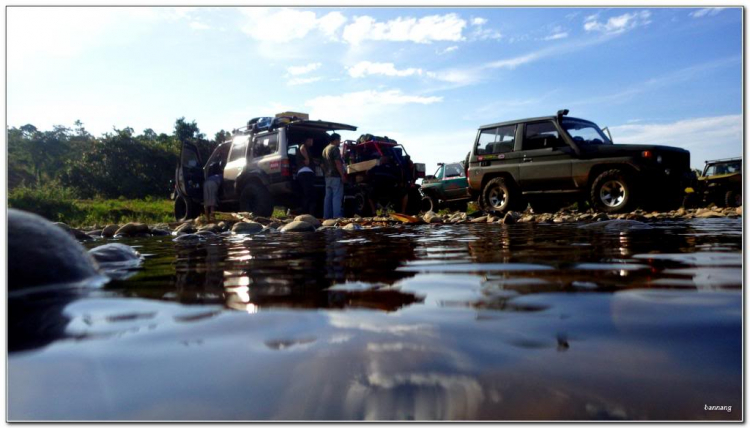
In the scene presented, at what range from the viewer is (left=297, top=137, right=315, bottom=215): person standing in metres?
9.32

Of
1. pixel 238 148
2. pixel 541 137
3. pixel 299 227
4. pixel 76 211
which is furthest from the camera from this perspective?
pixel 76 211

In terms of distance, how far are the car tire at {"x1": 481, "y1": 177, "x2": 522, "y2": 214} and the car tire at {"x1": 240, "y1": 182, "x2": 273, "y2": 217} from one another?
14.4 ft

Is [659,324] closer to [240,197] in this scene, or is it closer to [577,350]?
[577,350]

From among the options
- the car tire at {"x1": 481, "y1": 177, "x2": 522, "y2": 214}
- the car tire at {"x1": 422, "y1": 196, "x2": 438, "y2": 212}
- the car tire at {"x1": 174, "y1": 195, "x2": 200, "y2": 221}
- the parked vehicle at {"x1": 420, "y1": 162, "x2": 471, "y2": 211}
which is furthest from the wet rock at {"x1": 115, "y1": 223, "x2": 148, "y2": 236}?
the car tire at {"x1": 422, "y1": 196, "x2": 438, "y2": 212}

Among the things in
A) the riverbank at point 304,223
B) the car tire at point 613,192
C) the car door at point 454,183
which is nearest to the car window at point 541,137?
the car tire at point 613,192

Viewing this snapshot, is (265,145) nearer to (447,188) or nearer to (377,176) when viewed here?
(377,176)

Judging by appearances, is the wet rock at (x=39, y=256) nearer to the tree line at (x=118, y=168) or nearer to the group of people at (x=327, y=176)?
the group of people at (x=327, y=176)

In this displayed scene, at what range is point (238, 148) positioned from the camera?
10.7 m

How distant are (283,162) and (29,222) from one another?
7251 millimetres

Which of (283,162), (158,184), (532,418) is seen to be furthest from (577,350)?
(158,184)

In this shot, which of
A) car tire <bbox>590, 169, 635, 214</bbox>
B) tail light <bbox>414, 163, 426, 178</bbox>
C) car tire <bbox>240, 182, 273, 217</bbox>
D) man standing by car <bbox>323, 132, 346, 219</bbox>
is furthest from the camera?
tail light <bbox>414, 163, 426, 178</bbox>

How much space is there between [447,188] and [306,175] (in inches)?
249

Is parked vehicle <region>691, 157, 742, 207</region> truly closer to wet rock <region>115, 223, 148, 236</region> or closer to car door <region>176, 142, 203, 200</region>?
car door <region>176, 142, 203, 200</region>

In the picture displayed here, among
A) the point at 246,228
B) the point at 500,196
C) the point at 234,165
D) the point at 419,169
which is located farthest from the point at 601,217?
the point at 234,165
